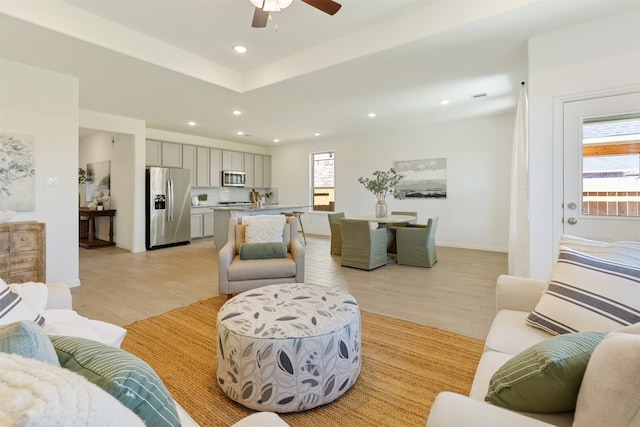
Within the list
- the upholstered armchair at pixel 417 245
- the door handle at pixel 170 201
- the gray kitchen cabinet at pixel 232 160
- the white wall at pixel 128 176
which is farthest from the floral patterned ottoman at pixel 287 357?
the gray kitchen cabinet at pixel 232 160

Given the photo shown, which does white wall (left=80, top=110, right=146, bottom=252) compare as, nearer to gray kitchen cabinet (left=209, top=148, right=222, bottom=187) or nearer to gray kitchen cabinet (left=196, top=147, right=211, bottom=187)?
gray kitchen cabinet (left=196, top=147, right=211, bottom=187)

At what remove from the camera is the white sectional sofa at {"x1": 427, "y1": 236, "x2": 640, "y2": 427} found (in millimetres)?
715

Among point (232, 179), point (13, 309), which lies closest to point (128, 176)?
point (232, 179)

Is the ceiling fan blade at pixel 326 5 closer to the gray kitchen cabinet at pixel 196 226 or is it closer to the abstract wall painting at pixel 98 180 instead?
the gray kitchen cabinet at pixel 196 226

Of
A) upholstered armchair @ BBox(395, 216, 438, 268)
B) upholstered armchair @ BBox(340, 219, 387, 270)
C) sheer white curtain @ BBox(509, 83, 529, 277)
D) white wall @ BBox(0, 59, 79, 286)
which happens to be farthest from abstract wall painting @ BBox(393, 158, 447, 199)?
white wall @ BBox(0, 59, 79, 286)

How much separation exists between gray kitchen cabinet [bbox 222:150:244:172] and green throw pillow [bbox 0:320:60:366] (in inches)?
314

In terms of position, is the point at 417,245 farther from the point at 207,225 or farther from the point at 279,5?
the point at 207,225

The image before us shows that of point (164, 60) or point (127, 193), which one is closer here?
point (164, 60)

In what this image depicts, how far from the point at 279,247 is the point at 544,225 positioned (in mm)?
2619

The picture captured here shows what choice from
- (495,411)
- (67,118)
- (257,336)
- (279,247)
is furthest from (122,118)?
(495,411)

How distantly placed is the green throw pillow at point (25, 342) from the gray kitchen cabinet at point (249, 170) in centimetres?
842

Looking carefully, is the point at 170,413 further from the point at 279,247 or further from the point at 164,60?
the point at 164,60

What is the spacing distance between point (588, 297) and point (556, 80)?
240cm

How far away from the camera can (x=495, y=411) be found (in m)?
0.83
